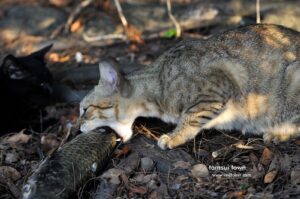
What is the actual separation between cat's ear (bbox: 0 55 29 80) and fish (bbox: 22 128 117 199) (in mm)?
2134

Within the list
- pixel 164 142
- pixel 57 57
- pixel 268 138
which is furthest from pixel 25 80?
pixel 268 138

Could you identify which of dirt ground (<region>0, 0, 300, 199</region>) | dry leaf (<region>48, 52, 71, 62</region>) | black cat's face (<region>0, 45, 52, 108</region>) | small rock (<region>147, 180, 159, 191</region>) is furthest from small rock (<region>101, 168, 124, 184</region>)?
dry leaf (<region>48, 52, 71, 62</region>)

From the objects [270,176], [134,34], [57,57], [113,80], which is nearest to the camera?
[270,176]

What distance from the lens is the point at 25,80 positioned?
6.41 m

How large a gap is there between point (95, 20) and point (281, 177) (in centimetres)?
547

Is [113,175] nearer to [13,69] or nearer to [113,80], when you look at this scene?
[113,80]

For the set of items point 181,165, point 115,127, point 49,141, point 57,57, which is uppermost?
point 57,57

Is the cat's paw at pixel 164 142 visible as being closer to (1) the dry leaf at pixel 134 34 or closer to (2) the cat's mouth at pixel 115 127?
(2) the cat's mouth at pixel 115 127

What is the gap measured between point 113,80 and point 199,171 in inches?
Result: 49.7

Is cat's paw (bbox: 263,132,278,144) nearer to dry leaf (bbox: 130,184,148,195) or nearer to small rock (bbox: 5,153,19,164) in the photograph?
dry leaf (bbox: 130,184,148,195)

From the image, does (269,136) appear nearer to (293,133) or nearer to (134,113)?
(293,133)

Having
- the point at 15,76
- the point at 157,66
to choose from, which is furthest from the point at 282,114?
the point at 15,76

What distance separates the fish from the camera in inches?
144

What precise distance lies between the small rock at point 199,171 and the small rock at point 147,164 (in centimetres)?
39
